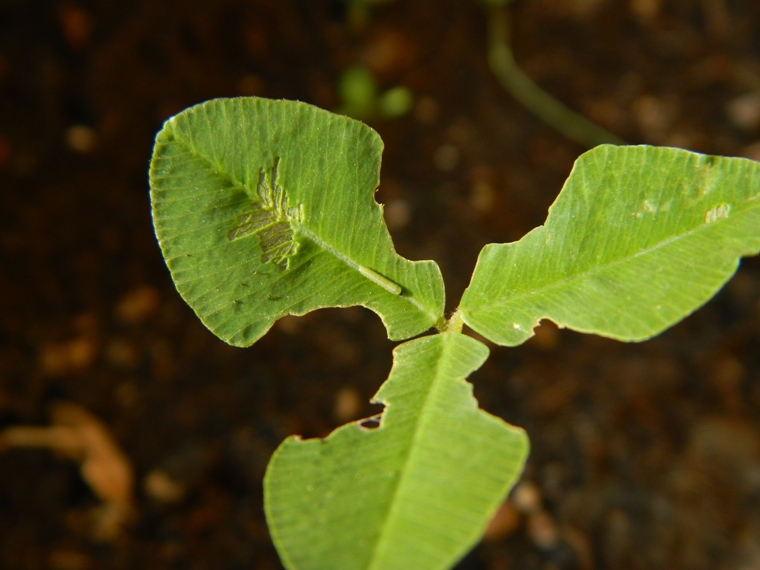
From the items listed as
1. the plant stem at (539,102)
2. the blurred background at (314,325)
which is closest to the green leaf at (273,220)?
the blurred background at (314,325)

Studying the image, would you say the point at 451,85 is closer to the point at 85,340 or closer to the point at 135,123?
the point at 135,123

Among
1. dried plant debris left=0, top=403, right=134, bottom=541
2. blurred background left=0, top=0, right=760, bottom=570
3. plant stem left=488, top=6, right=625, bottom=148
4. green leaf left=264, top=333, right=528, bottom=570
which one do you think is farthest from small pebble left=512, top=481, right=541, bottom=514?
green leaf left=264, top=333, right=528, bottom=570

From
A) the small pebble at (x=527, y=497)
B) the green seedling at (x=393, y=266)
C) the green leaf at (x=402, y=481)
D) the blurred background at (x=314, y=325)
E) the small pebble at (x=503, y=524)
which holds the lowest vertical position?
the small pebble at (x=503, y=524)

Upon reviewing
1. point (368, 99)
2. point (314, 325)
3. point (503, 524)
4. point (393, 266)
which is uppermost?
→ point (393, 266)

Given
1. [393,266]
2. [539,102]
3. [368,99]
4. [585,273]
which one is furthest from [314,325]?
[585,273]

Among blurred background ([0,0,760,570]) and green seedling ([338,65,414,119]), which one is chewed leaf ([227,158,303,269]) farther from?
green seedling ([338,65,414,119])

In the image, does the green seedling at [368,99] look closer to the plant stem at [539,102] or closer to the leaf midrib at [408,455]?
the plant stem at [539,102]

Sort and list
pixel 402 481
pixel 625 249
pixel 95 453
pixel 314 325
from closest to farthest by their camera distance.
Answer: pixel 402 481
pixel 625 249
pixel 95 453
pixel 314 325

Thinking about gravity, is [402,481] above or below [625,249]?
below

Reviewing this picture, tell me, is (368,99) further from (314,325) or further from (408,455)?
(408,455)
